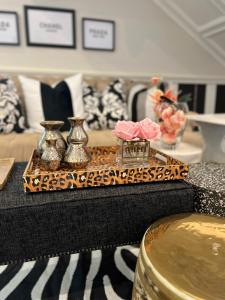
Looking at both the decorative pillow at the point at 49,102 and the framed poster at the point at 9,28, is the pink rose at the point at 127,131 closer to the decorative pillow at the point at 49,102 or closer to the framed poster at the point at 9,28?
the decorative pillow at the point at 49,102

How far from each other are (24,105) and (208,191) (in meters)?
1.57

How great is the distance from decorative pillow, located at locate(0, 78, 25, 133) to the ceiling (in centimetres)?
181

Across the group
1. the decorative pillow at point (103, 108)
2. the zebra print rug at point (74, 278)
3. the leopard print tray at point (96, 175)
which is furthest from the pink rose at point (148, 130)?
the decorative pillow at point (103, 108)

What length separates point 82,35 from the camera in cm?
251

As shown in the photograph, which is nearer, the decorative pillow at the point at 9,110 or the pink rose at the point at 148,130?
the pink rose at the point at 148,130

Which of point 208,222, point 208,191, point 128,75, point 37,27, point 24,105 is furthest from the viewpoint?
point 128,75

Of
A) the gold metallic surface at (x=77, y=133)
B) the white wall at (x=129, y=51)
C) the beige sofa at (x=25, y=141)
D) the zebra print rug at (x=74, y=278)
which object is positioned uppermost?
the white wall at (x=129, y=51)

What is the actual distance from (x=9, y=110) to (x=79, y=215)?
1312 millimetres

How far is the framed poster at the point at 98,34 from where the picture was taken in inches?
98.3

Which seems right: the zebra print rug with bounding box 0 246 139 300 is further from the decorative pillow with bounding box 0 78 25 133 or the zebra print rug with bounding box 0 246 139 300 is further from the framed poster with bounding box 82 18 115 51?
the framed poster with bounding box 82 18 115 51

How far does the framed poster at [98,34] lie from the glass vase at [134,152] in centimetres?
191

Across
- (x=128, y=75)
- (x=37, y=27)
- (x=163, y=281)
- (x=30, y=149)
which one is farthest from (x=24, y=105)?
(x=163, y=281)

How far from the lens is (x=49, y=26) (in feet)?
7.86

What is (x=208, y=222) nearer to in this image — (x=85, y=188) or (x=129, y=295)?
(x=85, y=188)
